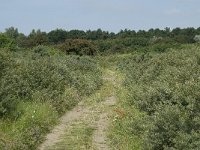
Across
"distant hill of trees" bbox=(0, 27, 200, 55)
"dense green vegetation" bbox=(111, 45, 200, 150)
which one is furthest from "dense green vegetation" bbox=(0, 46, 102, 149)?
"distant hill of trees" bbox=(0, 27, 200, 55)

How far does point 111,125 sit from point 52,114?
187cm

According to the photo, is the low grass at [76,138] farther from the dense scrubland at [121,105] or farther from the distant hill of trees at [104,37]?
the distant hill of trees at [104,37]

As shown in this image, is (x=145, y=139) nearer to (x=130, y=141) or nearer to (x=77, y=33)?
(x=130, y=141)

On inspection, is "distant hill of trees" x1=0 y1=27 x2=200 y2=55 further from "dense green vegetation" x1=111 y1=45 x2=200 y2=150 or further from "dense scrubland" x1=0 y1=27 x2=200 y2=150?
"dense green vegetation" x1=111 y1=45 x2=200 y2=150

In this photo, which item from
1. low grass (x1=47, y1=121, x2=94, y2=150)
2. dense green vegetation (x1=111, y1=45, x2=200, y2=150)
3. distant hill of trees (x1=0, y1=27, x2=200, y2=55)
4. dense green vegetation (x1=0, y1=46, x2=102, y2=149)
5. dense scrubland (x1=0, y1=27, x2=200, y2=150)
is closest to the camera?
dense green vegetation (x1=111, y1=45, x2=200, y2=150)

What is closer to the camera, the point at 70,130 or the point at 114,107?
the point at 70,130

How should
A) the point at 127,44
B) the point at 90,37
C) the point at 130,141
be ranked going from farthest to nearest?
the point at 90,37
the point at 127,44
the point at 130,141

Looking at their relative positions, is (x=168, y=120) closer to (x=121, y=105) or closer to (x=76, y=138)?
(x=76, y=138)

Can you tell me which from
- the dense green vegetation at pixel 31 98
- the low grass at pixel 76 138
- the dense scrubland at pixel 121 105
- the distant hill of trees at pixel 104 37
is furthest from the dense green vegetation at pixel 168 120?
the distant hill of trees at pixel 104 37

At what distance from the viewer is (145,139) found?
11344mm

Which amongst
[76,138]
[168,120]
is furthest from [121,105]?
[168,120]

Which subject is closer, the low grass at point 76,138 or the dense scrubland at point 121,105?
the dense scrubland at point 121,105

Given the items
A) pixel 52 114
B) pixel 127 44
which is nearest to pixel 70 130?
pixel 52 114

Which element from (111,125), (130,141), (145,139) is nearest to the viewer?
(145,139)
